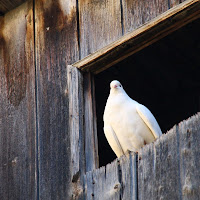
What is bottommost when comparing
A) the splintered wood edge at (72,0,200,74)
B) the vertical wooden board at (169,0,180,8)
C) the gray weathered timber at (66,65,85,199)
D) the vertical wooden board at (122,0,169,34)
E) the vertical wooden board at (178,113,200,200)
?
the vertical wooden board at (178,113,200,200)

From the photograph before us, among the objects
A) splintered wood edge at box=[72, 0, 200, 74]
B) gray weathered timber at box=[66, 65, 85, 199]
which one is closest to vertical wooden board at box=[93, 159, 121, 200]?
gray weathered timber at box=[66, 65, 85, 199]

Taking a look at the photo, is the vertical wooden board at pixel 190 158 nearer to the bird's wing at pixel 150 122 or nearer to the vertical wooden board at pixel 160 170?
the vertical wooden board at pixel 160 170

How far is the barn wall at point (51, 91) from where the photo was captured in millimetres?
3709

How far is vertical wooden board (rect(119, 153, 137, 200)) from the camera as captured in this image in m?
3.13

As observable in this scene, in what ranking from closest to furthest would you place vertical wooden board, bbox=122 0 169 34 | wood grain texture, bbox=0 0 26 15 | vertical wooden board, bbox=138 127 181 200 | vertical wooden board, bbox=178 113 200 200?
vertical wooden board, bbox=178 113 200 200
vertical wooden board, bbox=138 127 181 200
vertical wooden board, bbox=122 0 169 34
wood grain texture, bbox=0 0 26 15

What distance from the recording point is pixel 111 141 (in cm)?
418

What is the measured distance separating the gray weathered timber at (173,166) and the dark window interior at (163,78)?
1.84m

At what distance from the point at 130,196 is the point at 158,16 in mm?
1103

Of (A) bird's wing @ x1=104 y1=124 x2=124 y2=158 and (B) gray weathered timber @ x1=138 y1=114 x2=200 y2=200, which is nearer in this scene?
(B) gray weathered timber @ x1=138 y1=114 x2=200 y2=200

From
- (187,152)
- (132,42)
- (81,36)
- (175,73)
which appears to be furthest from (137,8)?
(175,73)

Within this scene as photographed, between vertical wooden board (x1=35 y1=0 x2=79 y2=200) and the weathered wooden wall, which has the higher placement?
vertical wooden board (x1=35 y1=0 x2=79 y2=200)

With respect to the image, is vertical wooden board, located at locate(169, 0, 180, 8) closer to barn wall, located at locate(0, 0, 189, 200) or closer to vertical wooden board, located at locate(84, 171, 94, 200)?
barn wall, located at locate(0, 0, 189, 200)

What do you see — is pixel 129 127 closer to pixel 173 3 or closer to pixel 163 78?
pixel 173 3

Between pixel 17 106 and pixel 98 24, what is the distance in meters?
0.88
